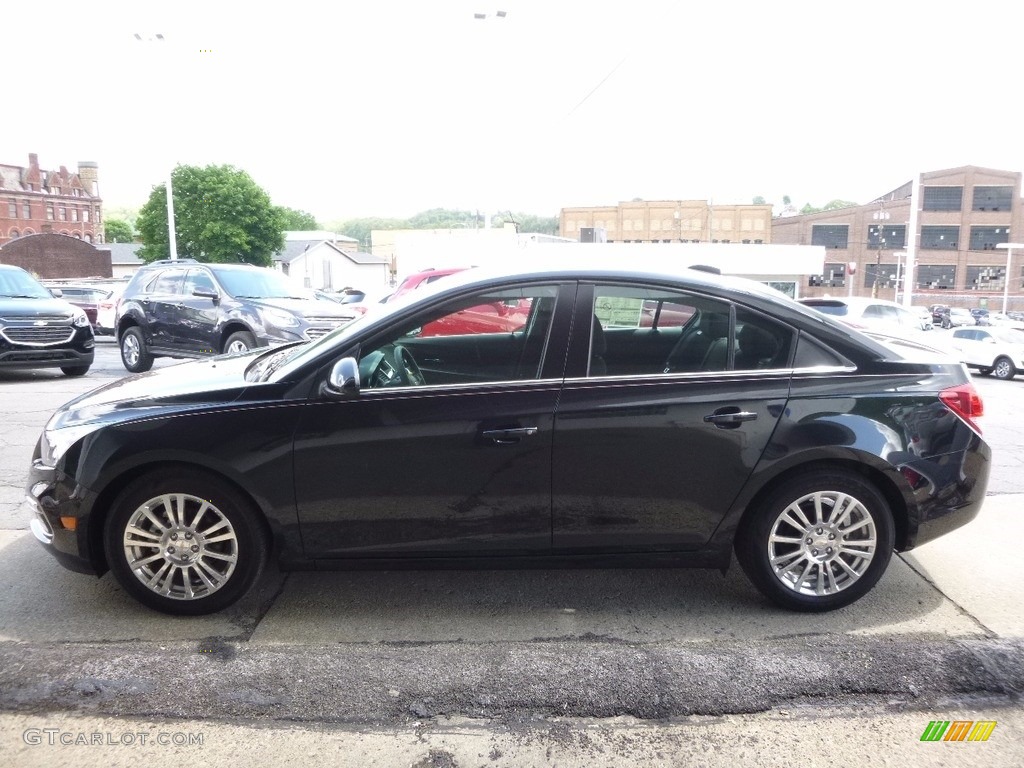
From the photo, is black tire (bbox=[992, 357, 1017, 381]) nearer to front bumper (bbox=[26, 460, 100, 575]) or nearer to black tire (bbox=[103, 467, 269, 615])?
black tire (bbox=[103, 467, 269, 615])

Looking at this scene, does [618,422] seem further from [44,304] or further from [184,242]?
Result: [184,242]

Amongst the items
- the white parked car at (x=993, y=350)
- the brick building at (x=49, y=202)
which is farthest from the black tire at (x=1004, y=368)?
the brick building at (x=49, y=202)

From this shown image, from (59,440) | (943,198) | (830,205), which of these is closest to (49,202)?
A: (943,198)

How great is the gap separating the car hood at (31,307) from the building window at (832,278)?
7545 centimetres

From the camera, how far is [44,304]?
37.8 ft

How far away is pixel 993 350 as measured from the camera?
75.2 feet

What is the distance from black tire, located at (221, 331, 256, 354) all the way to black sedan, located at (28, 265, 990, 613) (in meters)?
7.10

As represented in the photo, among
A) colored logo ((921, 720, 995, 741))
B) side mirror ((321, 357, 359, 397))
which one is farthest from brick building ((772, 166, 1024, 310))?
side mirror ((321, 357, 359, 397))

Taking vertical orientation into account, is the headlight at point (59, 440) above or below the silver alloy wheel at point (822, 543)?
above

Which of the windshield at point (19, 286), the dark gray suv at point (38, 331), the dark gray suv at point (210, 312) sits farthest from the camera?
the windshield at point (19, 286)

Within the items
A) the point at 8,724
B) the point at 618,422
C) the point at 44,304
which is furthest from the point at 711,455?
the point at 44,304

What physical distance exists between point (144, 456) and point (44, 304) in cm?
965

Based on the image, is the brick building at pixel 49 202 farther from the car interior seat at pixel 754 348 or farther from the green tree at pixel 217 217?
the car interior seat at pixel 754 348

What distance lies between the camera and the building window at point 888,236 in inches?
3017
